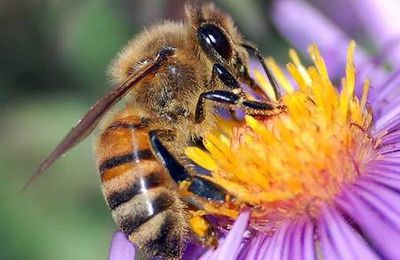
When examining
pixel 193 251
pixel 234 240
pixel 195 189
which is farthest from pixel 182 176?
pixel 193 251

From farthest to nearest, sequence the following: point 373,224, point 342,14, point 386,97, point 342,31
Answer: point 342,14, point 342,31, point 386,97, point 373,224

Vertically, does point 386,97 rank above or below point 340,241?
above

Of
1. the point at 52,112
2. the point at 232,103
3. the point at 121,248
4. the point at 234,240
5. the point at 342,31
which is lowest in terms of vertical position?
the point at 234,240

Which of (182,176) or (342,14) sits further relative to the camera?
(342,14)

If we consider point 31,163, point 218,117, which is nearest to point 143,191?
point 218,117

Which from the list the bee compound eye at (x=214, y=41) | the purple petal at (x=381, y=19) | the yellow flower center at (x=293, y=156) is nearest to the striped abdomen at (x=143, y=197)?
the yellow flower center at (x=293, y=156)

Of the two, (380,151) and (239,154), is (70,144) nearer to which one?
(239,154)

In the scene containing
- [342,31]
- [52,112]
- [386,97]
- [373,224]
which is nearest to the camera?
[373,224]

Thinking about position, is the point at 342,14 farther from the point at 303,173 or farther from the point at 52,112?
the point at 303,173
